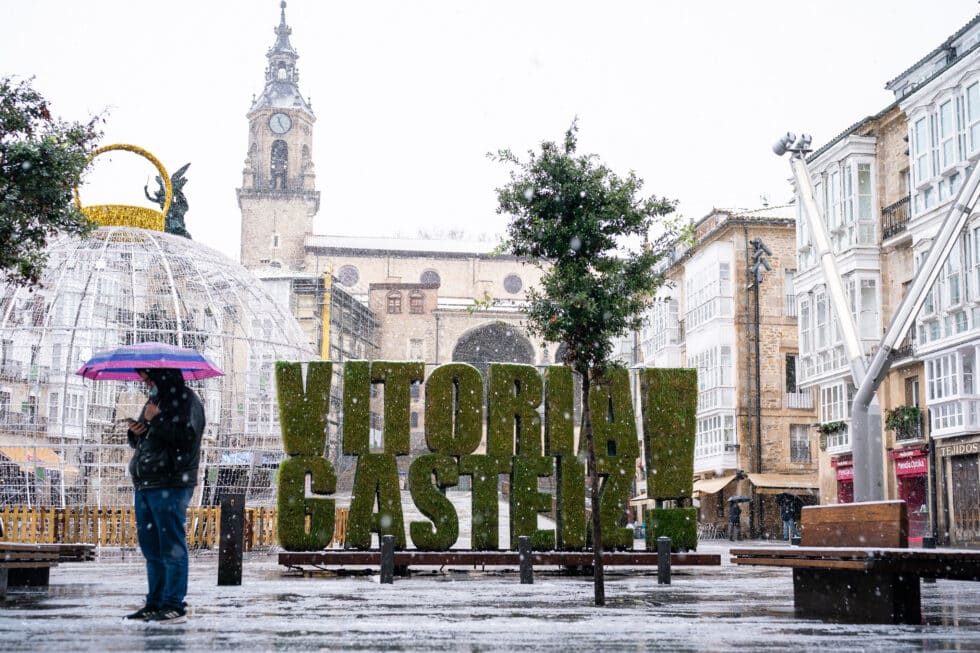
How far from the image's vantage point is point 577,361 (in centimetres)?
1403

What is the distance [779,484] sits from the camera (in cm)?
4581

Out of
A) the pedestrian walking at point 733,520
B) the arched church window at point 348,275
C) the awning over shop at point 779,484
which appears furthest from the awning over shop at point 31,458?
the arched church window at point 348,275

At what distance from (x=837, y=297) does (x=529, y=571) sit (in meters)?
9.21

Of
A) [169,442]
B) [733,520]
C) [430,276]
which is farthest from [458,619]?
[430,276]

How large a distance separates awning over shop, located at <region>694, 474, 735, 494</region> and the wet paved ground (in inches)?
1226

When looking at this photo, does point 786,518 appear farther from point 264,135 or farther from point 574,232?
point 264,135

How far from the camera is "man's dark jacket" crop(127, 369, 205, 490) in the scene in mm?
9359

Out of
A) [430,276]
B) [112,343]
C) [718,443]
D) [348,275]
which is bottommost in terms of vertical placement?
[718,443]

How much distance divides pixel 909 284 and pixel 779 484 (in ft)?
45.2

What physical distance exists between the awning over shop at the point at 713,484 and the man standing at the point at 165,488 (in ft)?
130

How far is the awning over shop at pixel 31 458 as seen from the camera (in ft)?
80.3

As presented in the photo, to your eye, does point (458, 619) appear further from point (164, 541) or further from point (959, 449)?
point (959, 449)

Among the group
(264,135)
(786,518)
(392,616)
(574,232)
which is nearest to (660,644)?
(392,616)

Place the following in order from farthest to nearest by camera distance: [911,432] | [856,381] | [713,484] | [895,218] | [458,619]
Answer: [713,484], [895,218], [911,432], [856,381], [458,619]
